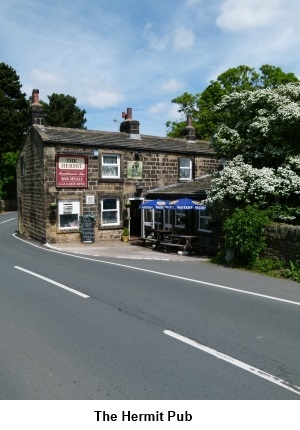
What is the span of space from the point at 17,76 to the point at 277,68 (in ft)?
107

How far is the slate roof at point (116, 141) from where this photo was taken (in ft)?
69.7

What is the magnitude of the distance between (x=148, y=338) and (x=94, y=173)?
1682 centimetres

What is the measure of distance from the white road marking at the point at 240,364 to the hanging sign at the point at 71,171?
631 inches

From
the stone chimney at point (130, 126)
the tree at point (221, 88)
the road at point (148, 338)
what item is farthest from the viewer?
the tree at point (221, 88)

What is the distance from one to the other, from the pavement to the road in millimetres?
5202

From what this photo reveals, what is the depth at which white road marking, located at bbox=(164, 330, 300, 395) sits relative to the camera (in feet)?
14.8

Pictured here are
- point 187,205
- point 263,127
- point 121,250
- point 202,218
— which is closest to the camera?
point 263,127

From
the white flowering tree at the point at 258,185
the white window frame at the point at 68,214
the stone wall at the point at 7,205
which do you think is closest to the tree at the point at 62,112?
the stone wall at the point at 7,205

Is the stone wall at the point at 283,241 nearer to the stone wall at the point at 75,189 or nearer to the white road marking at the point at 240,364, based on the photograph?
the white road marking at the point at 240,364

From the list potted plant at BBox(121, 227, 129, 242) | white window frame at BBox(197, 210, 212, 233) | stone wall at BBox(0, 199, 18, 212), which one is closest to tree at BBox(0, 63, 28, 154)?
stone wall at BBox(0, 199, 18, 212)

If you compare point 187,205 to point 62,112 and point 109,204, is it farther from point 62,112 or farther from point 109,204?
point 62,112

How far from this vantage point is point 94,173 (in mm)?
21984

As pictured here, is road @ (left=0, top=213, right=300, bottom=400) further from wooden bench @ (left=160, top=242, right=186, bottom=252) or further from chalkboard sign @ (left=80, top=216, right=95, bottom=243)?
chalkboard sign @ (left=80, top=216, right=95, bottom=243)

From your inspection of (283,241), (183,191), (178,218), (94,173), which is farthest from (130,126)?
(283,241)
